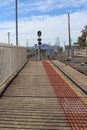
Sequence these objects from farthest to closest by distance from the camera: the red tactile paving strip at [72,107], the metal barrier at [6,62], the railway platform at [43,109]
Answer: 1. the metal barrier at [6,62]
2. the red tactile paving strip at [72,107]
3. the railway platform at [43,109]

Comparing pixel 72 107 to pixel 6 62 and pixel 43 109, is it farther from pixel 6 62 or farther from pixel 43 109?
pixel 6 62

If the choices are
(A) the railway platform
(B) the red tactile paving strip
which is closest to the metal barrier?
(A) the railway platform

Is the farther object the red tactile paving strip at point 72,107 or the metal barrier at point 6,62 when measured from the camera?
the metal barrier at point 6,62

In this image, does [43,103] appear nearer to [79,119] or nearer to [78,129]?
[79,119]

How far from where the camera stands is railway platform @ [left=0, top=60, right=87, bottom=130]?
8.70 meters

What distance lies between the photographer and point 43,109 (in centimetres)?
Answer: 1066

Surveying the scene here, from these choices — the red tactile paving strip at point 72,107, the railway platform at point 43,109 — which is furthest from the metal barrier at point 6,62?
the red tactile paving strip at point 72,107

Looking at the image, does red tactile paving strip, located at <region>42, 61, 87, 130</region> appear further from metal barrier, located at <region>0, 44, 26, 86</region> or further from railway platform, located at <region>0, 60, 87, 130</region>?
metal barrier, located at <region>0, 44, 26, 86</region>

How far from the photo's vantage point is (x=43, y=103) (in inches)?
463

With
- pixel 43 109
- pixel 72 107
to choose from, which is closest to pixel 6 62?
pixel 72 107

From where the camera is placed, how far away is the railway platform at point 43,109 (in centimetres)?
870

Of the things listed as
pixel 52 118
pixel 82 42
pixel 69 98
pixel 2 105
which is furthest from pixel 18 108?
pixel 82 42

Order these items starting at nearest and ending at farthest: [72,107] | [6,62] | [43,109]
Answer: [43,109] → [72,107] → [6,62]

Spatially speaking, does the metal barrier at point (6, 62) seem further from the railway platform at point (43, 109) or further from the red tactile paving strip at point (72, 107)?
the red tactile paving strip at point (72, 107)
